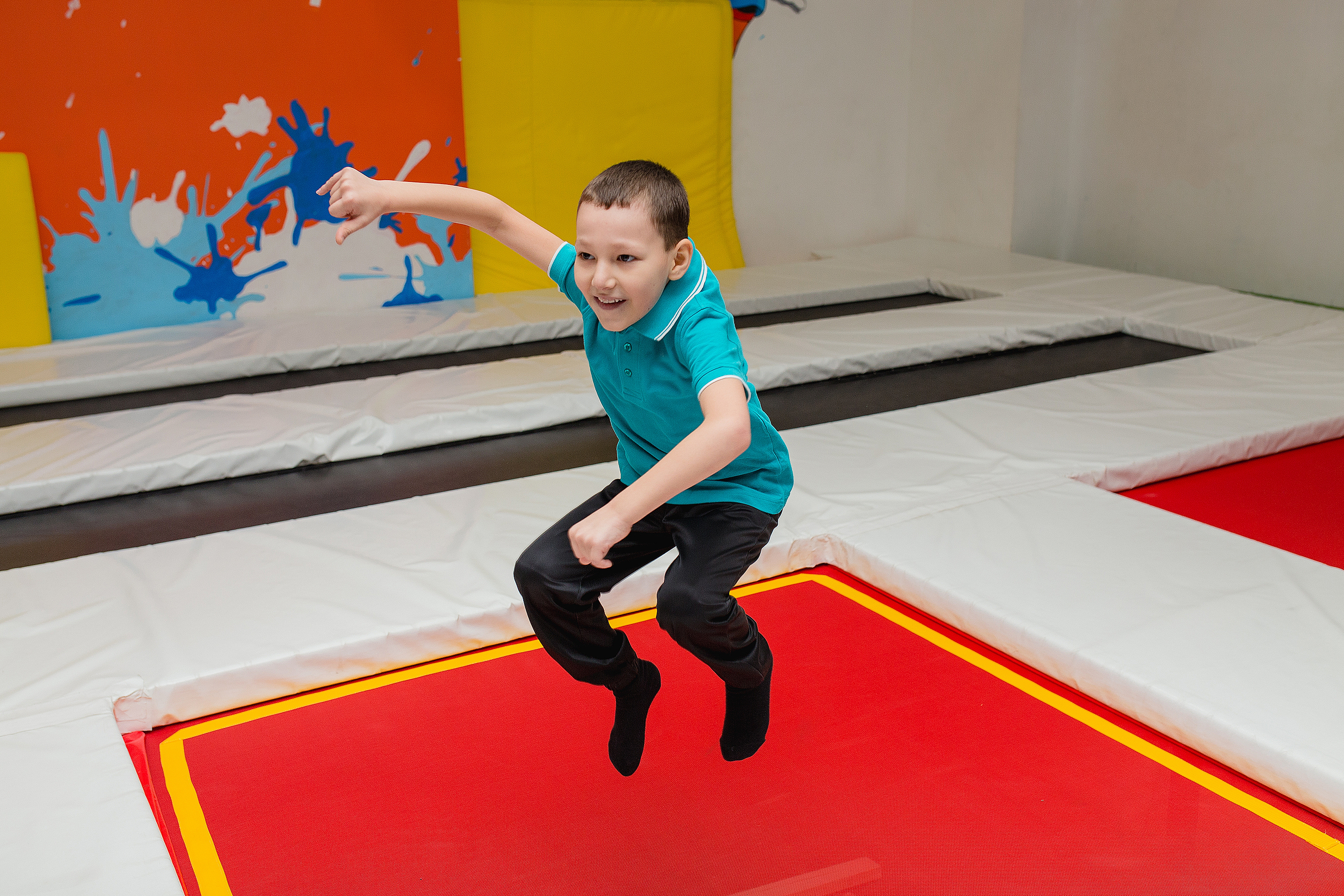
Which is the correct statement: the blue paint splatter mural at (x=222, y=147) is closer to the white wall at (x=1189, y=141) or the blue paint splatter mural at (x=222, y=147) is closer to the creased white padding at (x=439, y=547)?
the creased white padding at (x=439, y=547)

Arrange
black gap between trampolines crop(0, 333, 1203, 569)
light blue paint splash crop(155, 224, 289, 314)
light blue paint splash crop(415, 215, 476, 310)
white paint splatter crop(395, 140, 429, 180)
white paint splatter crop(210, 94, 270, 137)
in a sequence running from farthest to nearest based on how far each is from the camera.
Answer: light blue paint splash crop(415, 215, 476, 310) < white paint splatter crop(395, 140, 429, 180) < light blue paint splash crop(155, 224, 289, 314) < white paint splatter crop(210, 94, 270, 137) < black gap between trampolines crop(0, 333, 1203, 569)

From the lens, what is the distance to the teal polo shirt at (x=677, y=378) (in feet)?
4.56

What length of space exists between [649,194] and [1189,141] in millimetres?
5062

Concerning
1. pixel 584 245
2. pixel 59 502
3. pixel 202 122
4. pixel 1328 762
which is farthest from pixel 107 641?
pixel 202 122

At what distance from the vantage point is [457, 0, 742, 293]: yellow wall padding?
530cm

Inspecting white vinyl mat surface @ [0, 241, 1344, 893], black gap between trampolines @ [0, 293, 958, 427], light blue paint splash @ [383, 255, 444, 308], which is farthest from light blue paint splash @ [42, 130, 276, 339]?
white vinyl mat surface @ [0, 241, 1344, 893]

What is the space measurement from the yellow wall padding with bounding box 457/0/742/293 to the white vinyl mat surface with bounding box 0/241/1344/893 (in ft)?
9.16

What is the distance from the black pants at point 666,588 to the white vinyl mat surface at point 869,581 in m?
0.61

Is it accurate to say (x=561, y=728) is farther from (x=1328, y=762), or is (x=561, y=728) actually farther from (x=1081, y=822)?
(x=1328, y=762)

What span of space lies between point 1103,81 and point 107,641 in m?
5.62

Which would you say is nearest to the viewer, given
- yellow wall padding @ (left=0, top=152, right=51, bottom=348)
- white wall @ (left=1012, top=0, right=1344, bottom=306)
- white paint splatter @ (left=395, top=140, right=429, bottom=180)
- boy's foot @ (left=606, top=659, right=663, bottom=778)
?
boy's foot @ (left=606, top=659, right=663, bottom=778)

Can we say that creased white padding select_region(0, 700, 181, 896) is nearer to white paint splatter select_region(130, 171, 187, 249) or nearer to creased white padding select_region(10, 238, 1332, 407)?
creased white padding select_region(10, 238, 1332, 407)

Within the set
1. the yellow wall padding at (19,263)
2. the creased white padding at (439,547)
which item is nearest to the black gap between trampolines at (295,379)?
the yellow wall padding at (19,263)

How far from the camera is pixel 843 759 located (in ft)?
5.88
